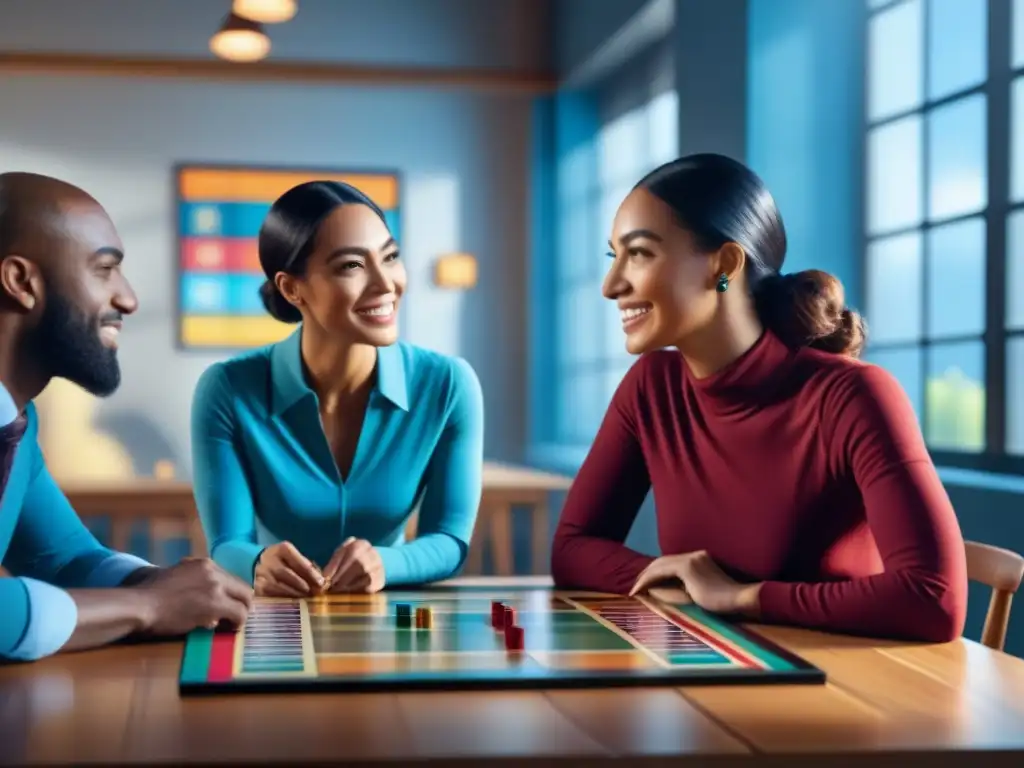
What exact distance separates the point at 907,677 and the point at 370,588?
786 mm

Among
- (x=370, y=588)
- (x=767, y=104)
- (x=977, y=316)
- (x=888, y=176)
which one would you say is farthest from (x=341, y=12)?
(x=370, y=588)

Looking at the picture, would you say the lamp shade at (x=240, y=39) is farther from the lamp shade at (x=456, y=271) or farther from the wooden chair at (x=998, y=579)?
the wooden chair at (x=998, y=579)

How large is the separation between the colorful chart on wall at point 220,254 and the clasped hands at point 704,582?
566 cm

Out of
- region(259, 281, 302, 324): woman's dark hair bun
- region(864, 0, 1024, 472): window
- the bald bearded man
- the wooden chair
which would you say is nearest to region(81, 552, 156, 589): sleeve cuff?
the bald bearded man

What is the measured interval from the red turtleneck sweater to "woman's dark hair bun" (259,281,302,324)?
515 millimetres

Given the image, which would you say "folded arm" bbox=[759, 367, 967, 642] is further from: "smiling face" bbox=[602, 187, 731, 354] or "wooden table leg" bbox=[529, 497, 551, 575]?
"wooden table leg" bbox=[529, 497, 551, 575]

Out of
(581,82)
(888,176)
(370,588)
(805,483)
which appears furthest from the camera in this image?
(581,82)

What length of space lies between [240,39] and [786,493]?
13.2 ft

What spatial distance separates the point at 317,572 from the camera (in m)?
1.76

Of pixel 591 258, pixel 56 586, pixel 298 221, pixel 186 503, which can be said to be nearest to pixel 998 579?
pixel 298 221

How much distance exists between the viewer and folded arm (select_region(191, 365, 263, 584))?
1903mm

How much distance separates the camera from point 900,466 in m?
1.58

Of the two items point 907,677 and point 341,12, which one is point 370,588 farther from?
point 341,12

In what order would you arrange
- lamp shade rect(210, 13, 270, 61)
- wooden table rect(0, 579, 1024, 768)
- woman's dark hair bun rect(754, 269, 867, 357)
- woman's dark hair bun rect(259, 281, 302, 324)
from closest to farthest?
wooden table rect(0, 579, 1024, 768) → woman's dark hair bun rect(754, 269, 867, 357) → woman's dark hair bun rect(259, 281, 302, 324) → lamp shade rect(210, 13, 270, 61)
